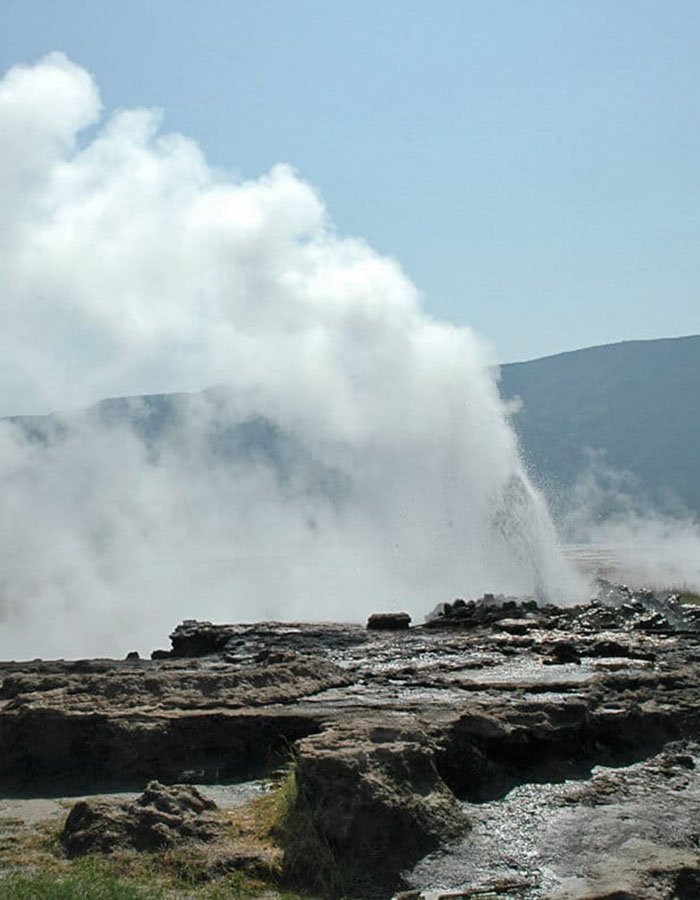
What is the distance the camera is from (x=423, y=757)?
25.8 ft

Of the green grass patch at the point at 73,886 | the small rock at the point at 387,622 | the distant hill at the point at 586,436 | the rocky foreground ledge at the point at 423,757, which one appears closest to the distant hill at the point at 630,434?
the distant hill at the point at 586,436

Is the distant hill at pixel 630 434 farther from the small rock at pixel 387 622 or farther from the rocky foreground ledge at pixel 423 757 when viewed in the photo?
the rocky foreground ledge at pixel 423 757

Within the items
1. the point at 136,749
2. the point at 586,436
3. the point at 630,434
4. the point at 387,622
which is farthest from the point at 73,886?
the point at 586,436

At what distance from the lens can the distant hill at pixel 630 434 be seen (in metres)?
157

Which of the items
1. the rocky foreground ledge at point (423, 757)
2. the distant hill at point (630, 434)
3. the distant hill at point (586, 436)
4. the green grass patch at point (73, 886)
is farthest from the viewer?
the distant hill at point (630, 434)

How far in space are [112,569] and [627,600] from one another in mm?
34348

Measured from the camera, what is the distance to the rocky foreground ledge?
269 inches

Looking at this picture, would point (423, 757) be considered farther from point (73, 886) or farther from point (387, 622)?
point (387, 622)

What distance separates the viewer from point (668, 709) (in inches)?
410

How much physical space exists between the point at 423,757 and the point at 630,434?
584 feet

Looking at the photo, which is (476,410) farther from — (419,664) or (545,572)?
(419,664)

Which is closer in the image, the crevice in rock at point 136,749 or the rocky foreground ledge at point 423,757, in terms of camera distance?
the rocky foreground ledge at point 423,757

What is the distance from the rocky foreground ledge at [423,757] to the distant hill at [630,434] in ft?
446

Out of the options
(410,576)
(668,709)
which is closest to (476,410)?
(410,576)
